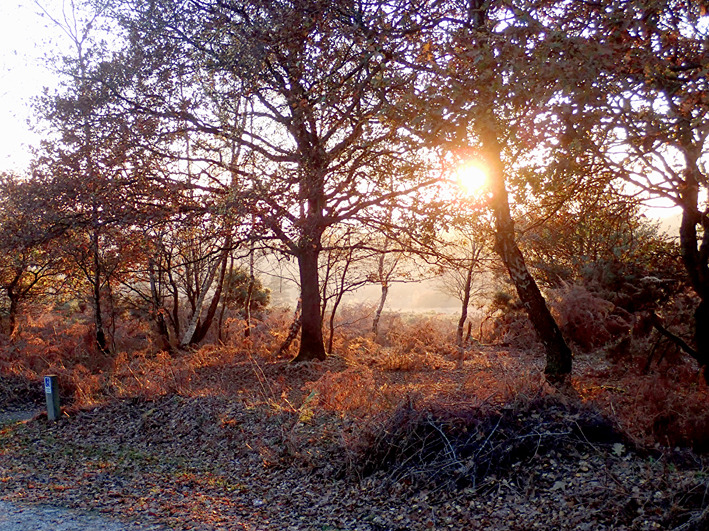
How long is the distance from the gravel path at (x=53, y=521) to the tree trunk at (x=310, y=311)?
795cm

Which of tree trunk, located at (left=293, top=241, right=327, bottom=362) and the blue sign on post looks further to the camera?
tree trunk, located at (left=293, top=241, right=327, bottom=362)

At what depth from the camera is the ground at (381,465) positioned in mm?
4875

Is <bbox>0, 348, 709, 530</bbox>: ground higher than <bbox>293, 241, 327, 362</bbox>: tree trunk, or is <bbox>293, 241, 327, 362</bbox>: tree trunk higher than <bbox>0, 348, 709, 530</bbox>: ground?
<bbox>293, 241, 327, 362</bbox>: tree trunk

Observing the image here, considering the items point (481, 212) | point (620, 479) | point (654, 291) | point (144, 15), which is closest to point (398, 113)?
point (481, 212)

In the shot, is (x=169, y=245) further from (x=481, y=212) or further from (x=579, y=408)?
(x=579, y=408)

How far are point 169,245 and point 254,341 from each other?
4779 millimetres

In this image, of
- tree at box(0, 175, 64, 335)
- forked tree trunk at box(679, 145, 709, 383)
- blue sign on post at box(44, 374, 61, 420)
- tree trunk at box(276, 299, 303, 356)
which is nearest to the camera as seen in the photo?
forked tree trunk at box(679, 145, 709, 383)

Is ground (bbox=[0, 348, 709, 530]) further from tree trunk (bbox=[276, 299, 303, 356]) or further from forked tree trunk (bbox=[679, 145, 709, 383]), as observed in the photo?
tree trunk (bbox=[276, 299, 303, 356])

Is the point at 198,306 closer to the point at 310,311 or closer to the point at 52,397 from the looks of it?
the point at 310,311

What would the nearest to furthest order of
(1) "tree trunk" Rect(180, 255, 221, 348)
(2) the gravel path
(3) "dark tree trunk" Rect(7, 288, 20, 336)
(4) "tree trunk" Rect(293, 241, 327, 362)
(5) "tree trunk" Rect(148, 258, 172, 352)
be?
(2) the gravel path, (4) "tree trunk" Rect(293, 241, 327, 362), (5) "tree trunk" Rect(148, 258, 172, 352), (1) "tree trunk" Rect(180, 255, 221, 348), (3) "dark tree trunk" Rect(7, 288, 20, 336)

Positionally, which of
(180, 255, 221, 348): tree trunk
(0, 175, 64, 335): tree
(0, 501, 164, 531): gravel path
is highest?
(0, 175, 64, 335): tree

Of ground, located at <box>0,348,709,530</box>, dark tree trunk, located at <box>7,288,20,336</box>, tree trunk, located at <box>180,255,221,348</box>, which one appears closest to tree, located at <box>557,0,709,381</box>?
ground, located at <box>0,348,709,530</box>

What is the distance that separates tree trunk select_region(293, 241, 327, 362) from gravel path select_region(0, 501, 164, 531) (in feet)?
26.1

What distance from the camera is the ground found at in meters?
4.88
